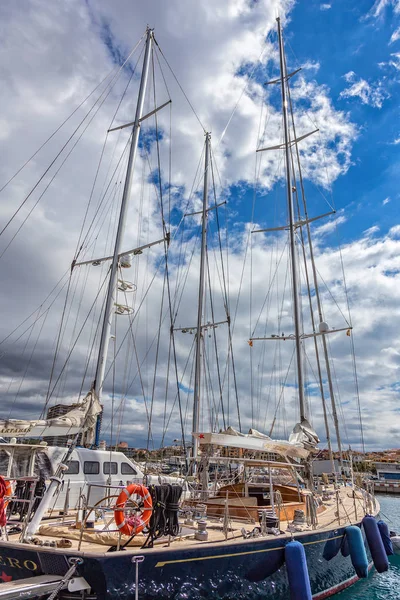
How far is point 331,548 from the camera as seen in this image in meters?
10.7

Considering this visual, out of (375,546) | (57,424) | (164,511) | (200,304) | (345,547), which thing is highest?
(200,304)

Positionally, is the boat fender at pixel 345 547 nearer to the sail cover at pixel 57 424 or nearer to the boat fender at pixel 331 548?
the boat fender at pixel 331 548

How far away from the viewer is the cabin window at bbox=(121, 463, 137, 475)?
14866 mm

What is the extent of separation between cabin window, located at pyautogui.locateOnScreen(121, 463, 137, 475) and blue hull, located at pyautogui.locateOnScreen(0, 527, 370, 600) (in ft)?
24.9

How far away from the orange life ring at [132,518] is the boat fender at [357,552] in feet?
23.4

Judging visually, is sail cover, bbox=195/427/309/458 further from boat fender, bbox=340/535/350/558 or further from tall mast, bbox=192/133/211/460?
tall mast, bbox=192/133/211/460

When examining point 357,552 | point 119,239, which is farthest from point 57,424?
point 357,552

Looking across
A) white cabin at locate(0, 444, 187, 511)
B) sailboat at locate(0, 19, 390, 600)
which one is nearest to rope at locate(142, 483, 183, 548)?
sailboat at locate(0, 19, 390, 600)

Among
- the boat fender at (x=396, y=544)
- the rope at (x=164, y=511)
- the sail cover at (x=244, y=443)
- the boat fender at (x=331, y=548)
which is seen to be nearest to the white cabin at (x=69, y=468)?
the sail cover at (x=244, y=443)

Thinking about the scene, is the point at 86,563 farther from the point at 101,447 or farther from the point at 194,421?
the point at 194,421

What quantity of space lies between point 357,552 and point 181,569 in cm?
684

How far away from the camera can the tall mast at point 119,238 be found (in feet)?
49.9

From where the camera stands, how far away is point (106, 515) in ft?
34.5

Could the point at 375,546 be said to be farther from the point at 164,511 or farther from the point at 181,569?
the point at 164,511
